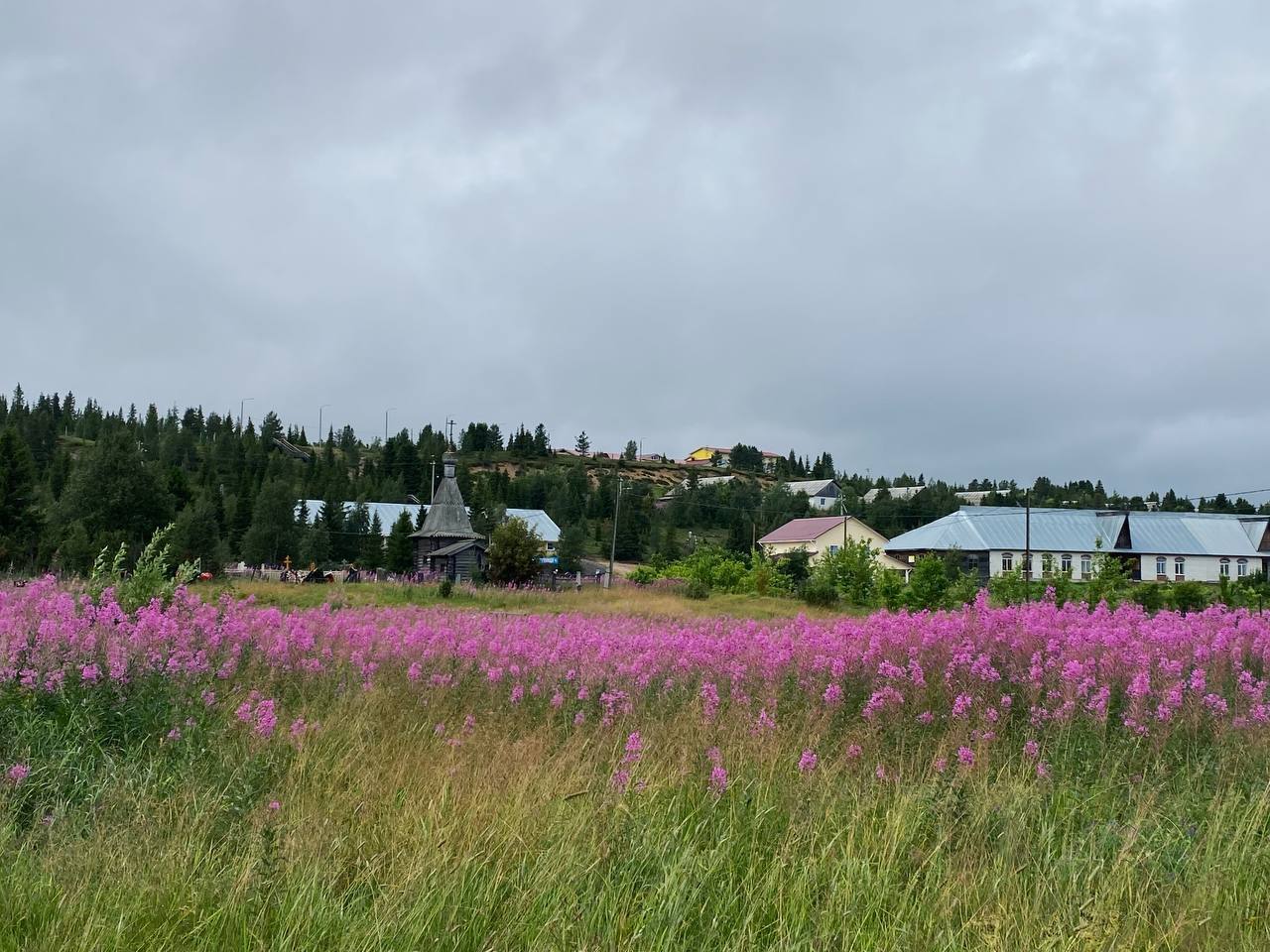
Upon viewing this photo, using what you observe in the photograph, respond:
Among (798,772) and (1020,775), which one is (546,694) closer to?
(798,772)

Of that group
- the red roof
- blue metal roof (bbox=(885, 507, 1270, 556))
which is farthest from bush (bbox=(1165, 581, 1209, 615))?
the red roof

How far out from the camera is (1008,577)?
24.6 m

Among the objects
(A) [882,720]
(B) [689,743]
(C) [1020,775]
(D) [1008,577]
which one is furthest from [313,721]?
(D) [1008,577]

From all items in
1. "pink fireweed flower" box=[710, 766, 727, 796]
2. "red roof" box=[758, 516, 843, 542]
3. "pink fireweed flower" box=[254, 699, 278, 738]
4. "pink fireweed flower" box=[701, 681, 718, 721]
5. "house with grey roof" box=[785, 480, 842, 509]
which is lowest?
"pink fireweed flower" box=[710, 766, 727, 796]

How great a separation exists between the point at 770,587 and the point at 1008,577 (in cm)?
1579

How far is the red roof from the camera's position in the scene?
8362 cm

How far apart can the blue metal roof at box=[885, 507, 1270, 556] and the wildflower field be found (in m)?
64.5

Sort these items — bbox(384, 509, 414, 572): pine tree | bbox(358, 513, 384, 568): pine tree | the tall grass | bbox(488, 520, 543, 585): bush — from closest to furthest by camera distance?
the tall grass → bbox(488, 520, 543, 585): bush → bbox(384, 509, 414, 572): pine tree → bbox(358, 513, 384, 568): pine tree

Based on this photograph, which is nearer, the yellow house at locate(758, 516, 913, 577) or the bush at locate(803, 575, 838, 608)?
the bush at locate(803, 575, 838, 608)

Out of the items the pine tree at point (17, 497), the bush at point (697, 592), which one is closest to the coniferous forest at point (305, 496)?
the pine tree at point (17, 497)

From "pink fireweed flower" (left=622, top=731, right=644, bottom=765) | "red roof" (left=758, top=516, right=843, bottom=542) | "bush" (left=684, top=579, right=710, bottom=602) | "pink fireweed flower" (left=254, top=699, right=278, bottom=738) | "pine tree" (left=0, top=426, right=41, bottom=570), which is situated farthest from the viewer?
"red roof" (left=758, top=516, right=843, bottom=542)

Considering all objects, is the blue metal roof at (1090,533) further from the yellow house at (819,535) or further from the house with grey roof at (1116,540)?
the yellow house at (819,535)

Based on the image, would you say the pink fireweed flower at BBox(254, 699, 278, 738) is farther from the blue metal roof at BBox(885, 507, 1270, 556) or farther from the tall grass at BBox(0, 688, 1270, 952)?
the blue metal roof at BBox(885, 507, 1270, 556)

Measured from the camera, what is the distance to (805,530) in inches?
3403
